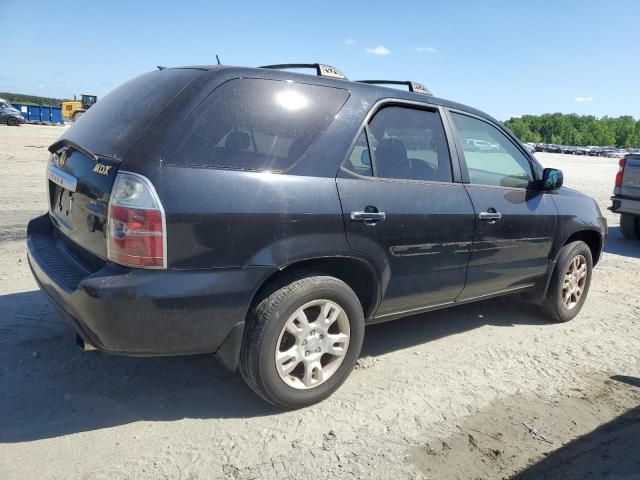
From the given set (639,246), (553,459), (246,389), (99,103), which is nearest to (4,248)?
(99,103)

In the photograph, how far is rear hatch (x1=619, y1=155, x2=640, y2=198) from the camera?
9.30 m

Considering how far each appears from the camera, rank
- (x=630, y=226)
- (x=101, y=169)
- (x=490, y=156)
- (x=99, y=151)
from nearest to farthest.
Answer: (x=101, y=169), (x=99, y=151), (x=490, y=156), (x=630, y=226)

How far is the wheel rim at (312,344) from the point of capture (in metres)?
3.00

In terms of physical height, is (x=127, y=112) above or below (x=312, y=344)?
above

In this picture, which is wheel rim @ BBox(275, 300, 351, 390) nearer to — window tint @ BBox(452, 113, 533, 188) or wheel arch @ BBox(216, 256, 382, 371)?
wheel arch @ BBox(216, 256, 382, 371)

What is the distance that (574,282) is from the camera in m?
4.99

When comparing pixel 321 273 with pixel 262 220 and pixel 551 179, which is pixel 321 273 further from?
pixel 551 179

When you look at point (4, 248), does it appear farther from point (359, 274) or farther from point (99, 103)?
point (359, 274)

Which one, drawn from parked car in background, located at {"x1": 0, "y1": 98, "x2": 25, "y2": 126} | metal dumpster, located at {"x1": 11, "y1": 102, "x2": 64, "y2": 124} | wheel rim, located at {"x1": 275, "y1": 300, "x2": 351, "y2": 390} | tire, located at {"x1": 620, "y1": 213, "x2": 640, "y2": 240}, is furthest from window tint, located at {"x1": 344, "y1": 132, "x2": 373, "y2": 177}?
metal dumpster, located at {"x1": 11, "y1": 102, "x2": 64, "y2": 124}

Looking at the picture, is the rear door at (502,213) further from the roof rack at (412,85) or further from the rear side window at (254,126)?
the rear side window at (254,126)

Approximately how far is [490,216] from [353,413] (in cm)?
178

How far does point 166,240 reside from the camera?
8.28 feet

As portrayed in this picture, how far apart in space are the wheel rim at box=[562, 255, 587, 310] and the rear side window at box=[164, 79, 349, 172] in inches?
117

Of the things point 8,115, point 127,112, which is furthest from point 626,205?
point 8,115
